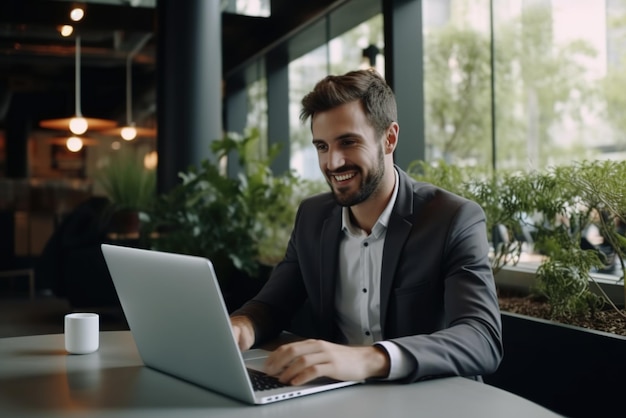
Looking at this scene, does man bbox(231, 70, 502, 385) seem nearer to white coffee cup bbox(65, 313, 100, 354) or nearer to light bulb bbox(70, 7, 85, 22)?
white coffee cup bbox(65, 313, 100, 354)

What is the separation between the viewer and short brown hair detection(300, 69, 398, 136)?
6.45ft

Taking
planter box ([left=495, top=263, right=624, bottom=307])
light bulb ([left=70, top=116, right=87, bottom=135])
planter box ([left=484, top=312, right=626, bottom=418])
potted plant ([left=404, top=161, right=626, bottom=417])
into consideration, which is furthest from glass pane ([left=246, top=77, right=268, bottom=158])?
planter box ([left=484, top=312, right=626, bottom=418])

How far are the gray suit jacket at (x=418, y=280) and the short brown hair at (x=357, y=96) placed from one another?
0.73 ft

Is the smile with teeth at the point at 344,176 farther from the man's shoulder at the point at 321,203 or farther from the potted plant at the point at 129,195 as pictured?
the potted plant at the point at 129,195

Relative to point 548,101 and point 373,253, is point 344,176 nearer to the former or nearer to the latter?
point 373,253

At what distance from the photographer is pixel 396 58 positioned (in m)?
4.89

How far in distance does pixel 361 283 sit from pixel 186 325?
82 centimetres

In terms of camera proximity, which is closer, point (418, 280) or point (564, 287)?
point (418, 280)

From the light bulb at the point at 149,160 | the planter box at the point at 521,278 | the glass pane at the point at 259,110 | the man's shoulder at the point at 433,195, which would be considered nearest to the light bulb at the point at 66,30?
the light bulb at the point at 149,160

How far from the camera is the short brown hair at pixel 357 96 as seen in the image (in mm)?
1967

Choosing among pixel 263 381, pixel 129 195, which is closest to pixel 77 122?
pixel 129 195

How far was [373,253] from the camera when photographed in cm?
210

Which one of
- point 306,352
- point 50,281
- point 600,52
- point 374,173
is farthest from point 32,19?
point 306,352

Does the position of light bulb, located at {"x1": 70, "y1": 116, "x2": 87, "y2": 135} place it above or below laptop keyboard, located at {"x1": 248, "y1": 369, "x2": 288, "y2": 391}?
above
